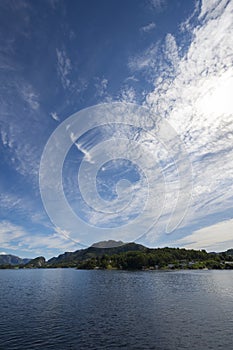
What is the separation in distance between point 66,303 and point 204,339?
42.4 m

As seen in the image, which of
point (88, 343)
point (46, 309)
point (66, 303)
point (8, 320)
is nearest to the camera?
point (88, 343)

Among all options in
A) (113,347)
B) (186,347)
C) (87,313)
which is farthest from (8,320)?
(186,347)

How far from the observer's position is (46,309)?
5950 centimetres

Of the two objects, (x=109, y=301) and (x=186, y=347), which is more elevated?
(x=109, y=301)

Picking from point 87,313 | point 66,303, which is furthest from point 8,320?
point 66,303

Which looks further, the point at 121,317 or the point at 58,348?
the point at 121,317

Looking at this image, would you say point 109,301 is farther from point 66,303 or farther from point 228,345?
point 228,345

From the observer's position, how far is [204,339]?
3650 centimetres

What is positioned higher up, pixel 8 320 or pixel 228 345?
pixel 8 320

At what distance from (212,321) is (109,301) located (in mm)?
33252

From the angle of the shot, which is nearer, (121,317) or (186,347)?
(186,347)

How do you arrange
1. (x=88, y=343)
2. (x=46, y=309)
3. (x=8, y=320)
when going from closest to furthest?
1. (x=88, y=343)
2. (x=8, y=320)
3. (x=46, y=309)

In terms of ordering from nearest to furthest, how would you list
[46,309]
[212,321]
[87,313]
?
[212,321] → [87,313] → [46,309]

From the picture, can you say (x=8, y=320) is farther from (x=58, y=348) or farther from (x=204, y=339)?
(x=204, y=339)
